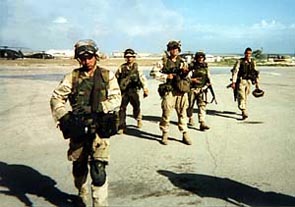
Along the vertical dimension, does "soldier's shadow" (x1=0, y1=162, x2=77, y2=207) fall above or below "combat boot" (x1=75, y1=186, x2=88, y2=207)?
below

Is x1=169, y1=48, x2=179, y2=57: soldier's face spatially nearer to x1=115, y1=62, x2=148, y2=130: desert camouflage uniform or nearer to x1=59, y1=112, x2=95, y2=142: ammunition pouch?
x1=115, y1=62, x2=148, y2=130: desert camouflage uniform

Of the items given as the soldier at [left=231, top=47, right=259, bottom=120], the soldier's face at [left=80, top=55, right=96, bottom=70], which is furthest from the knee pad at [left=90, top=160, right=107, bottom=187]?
the soldier at [left=231, top=47, right=259, bottom=120]

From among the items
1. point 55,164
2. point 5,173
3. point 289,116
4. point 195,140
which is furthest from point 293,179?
point 289,116

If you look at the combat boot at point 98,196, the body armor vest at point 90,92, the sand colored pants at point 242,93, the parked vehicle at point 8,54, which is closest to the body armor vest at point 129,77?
the sand colored pants at point 242,93

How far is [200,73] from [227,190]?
5273mm

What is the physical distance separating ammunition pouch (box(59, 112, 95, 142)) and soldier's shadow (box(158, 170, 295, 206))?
1864 millimetres

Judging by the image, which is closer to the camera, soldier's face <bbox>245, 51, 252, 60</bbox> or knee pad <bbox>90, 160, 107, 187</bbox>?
knee pad <bbox>90, 160, 107, 187</bbox>

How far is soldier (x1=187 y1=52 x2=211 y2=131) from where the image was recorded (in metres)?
10.9

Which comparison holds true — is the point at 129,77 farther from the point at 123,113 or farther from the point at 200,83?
the point at 200,83

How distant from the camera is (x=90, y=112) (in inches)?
201

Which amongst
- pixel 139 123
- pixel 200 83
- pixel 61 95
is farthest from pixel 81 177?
pixel 200 83

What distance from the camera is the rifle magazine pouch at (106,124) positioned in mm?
5016

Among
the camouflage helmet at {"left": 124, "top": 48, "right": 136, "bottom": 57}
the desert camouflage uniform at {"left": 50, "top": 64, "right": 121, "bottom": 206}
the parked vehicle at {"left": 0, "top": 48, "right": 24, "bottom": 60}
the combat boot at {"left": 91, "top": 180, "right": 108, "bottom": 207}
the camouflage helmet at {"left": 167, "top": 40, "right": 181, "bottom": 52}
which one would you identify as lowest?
the parked vehicle at {"left": 0, "top": 48, "right": 24, "bottom": 60}

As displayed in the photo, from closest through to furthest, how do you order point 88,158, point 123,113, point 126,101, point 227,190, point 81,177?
point 88,158, point 81,177, point 227,190, point 123,113, point 126,101
